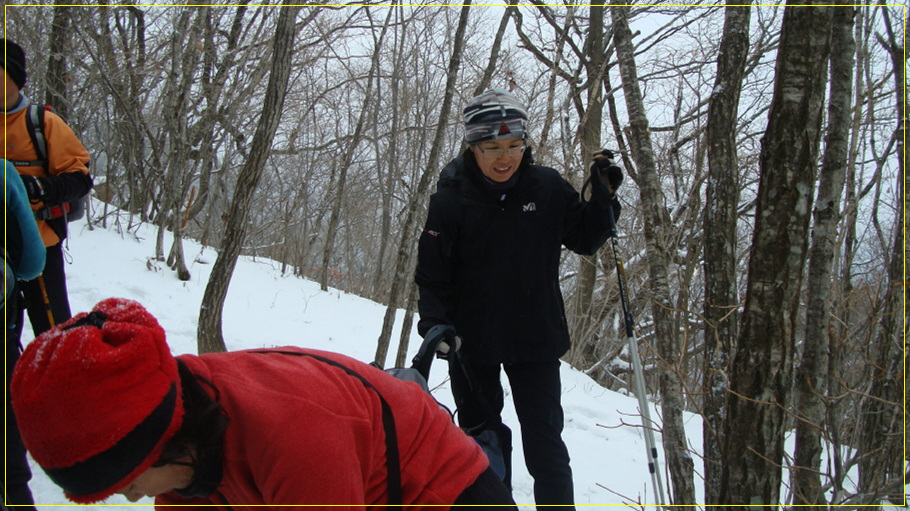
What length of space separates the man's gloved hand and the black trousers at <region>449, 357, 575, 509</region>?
0.76 m

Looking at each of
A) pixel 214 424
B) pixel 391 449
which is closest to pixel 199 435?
pixel 214 424

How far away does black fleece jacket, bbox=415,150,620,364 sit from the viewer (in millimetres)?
2162

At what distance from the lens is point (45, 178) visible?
2.24 metres

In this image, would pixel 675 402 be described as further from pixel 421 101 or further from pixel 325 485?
pixel 421 101

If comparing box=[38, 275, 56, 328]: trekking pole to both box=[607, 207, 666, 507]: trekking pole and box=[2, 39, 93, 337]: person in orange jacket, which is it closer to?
box=[2, 39, 93, 337]: person in orange jacket

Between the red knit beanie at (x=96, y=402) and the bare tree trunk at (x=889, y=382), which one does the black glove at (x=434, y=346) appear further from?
the bare tree trunk at (x=889, y=382)

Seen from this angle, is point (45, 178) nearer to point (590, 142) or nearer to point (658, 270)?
point (658, 270)

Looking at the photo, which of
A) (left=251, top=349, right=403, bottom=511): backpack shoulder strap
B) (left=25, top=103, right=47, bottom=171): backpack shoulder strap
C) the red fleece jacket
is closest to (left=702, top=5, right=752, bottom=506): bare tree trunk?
the red fleece jacket

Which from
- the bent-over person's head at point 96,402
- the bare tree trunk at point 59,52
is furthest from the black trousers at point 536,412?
the bare tree trunk at point 59,52

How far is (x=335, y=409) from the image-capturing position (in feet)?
3.29

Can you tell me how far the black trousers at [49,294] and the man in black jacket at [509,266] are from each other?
1.57 metres

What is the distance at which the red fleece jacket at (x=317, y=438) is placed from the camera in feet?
3.07

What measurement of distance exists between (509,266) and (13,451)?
6.62 feet

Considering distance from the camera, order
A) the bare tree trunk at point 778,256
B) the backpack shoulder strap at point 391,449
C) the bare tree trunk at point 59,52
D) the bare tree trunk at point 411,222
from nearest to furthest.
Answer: the backpack shoulder strap at point 391,449 < the bare tree trunk at point 778,256 < the bare tree trunk at point 411,222 < the bare tree trunk at point 59,52
